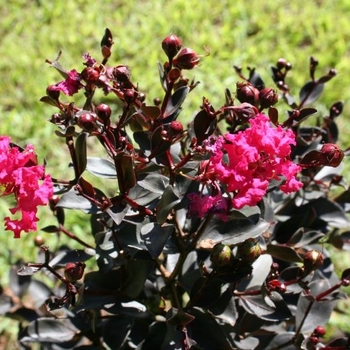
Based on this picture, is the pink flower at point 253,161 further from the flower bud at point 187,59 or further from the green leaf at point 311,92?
the green leaf at point 311,92

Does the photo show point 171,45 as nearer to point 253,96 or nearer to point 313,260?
point 253,96

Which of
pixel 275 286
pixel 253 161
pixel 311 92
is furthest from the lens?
pixel 311 92

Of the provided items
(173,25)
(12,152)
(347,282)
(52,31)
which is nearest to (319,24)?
(173,25)

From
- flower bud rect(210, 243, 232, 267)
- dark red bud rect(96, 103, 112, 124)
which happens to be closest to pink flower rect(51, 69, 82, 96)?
dark red bud rect(96, 103, 112, 124)

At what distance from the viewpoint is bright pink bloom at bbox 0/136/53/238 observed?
1.05 meters

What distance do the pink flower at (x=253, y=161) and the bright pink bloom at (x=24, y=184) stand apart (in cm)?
30

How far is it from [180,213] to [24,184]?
49cm

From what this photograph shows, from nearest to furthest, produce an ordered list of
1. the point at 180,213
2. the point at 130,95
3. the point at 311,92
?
the point at 130,95 < the point at 180,213 < the point at 311,92

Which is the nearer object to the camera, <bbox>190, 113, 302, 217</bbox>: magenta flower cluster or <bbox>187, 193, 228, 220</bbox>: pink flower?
<bbox>190, 113, 302, 217</bbox>: magenta flower cluster

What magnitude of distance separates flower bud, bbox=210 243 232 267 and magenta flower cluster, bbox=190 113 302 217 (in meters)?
0.13

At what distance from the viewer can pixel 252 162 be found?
3.42 feet

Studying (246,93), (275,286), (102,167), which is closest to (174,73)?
(246,93)

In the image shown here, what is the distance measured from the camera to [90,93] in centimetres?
121

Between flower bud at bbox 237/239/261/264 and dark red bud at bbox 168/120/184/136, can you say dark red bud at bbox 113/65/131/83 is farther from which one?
flower bud at bbox 237/239/261/264
